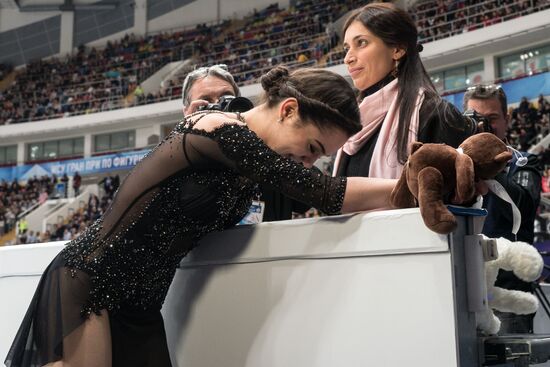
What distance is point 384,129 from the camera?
169 cm

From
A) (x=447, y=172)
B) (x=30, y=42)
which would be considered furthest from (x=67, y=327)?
(x=30, y=42)

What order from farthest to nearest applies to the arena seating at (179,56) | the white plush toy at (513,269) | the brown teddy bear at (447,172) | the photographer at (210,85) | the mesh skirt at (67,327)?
the arena seating at (179,56) → the photographer at (210,85) → the mesh skirt at (67,327) → the white plush toy at (513,269) → the brown teddy bear at (447,172)

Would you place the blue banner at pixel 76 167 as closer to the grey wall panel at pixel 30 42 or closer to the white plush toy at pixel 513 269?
the grey wall panel at pixel 30 42

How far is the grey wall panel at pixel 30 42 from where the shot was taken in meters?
23.4

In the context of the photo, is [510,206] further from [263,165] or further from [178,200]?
[178,200]

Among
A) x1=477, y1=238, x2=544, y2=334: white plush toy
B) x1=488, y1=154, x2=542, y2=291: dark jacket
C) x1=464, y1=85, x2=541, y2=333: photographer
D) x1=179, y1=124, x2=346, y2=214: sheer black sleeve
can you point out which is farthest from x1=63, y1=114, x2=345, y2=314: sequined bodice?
x1=488, y1=154, x2=542, y2=291: dark jacket

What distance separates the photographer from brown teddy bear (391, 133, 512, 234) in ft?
3.61

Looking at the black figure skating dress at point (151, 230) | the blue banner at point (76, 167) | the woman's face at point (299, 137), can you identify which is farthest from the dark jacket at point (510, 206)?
the blue banner at point (76, 167)

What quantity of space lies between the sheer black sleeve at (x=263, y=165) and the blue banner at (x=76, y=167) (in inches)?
601

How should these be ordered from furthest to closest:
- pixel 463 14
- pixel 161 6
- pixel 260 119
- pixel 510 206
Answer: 1. pixel 161 6
2. pixel 463 14
3. pixel 510 206
4. pixel 260 119

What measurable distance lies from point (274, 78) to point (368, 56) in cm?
47

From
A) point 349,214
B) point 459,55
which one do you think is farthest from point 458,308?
point 459,55

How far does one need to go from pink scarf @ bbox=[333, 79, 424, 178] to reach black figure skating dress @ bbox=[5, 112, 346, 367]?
35cm

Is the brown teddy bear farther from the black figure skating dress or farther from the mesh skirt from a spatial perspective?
the mesh skirt
